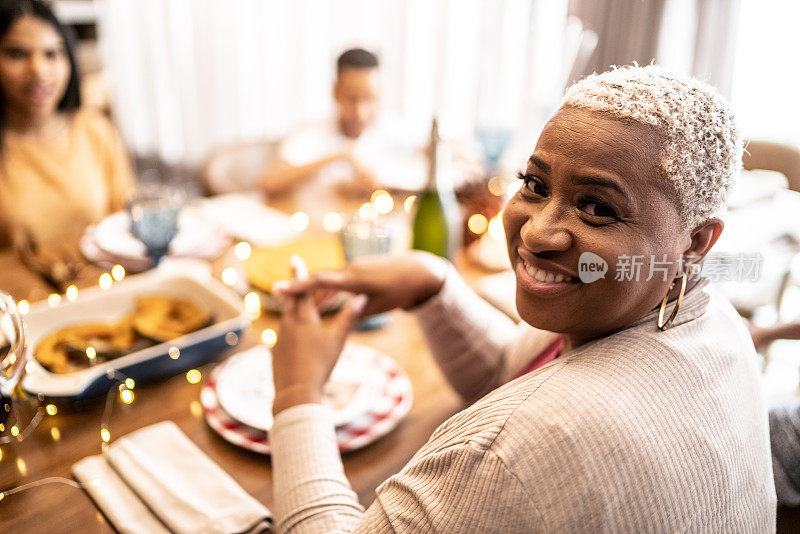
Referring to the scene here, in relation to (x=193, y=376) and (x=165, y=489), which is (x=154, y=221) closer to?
(x=193, y=376)

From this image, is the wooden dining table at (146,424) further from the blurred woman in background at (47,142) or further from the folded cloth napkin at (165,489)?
the blurred woman in background at (47,142)

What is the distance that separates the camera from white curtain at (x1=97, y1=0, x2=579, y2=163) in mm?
2736

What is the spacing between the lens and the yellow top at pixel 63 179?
1.82 metres

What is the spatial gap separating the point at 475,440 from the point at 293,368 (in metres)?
0.31

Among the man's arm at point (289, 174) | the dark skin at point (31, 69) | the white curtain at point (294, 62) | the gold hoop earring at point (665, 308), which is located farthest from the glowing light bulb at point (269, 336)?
the white curtain at point (294, 62)

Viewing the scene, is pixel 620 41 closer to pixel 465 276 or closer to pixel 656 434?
pixel 465 276

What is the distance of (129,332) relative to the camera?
38.6 inches

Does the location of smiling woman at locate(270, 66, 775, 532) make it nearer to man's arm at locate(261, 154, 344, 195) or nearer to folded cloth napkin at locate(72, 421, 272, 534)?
folded cloth napkin at locate(72, 421, 272, 534)

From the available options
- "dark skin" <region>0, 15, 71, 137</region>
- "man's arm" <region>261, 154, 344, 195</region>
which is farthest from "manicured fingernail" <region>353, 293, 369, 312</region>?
"dark skin" <region>0, 15, 71, 137</region>

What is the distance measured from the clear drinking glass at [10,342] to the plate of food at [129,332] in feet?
0.21

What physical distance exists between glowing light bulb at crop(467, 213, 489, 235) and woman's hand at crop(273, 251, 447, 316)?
0.43 m

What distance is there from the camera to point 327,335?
825 mm

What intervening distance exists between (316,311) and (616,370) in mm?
471

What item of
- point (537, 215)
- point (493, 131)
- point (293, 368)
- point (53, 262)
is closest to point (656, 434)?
point (537, 215)
